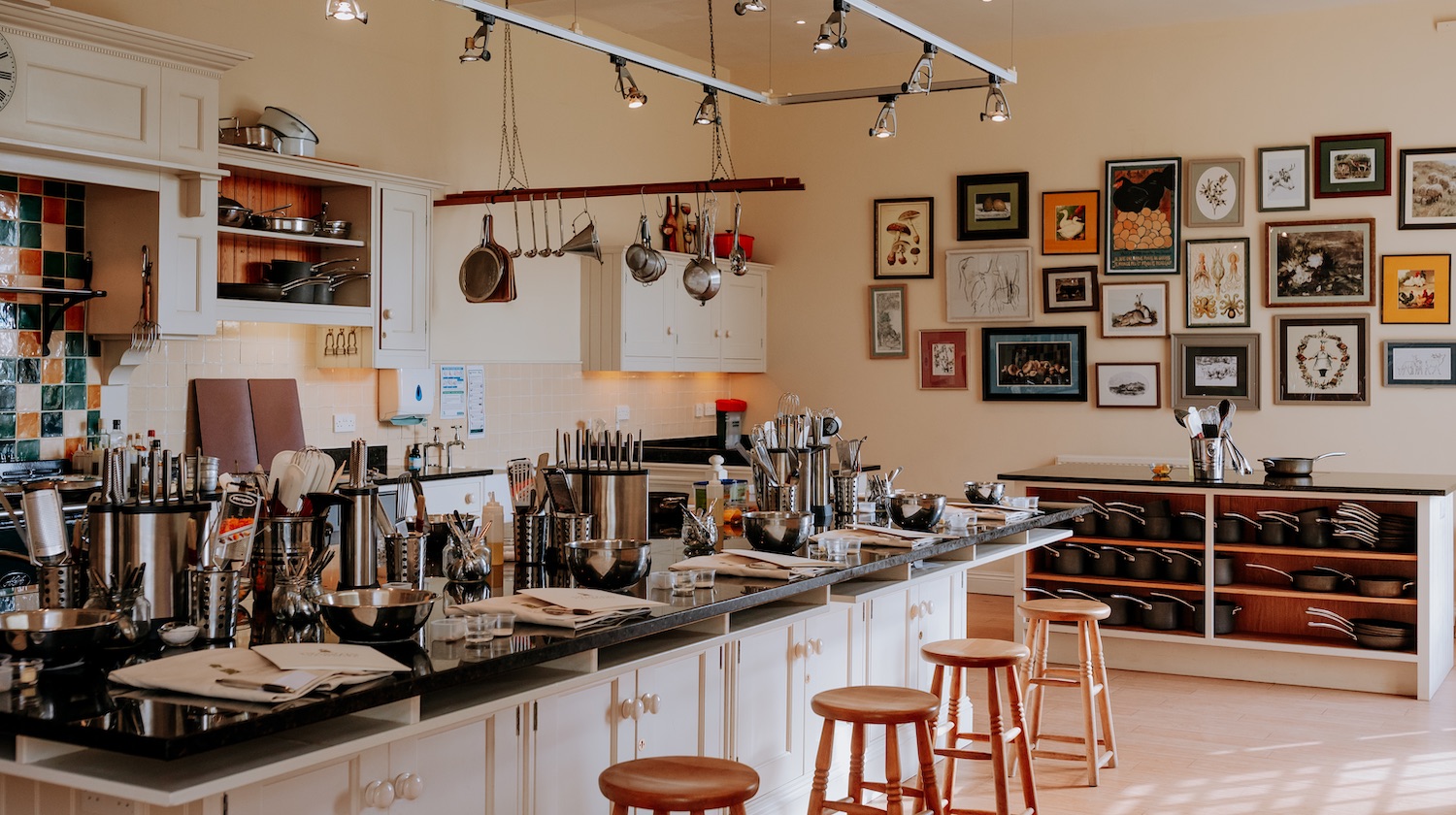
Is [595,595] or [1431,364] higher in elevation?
[1431,364]

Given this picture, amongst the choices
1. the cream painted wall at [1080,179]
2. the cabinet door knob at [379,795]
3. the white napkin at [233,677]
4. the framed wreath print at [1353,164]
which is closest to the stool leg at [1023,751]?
the cabinet door knob at [379,795]

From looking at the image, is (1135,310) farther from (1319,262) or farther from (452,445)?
(452,445)

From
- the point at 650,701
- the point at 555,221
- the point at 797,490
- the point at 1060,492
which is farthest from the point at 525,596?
the point at 555,221

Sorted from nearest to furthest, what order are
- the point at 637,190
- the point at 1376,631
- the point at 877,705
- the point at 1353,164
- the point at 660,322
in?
the point at 877,705
the point at 637,190
the point at 1376,631
the point at 1353,164
the point at 660,322

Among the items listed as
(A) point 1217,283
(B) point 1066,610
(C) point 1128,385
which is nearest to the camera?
(B) point 1066,610

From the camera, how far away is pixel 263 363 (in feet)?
19.7

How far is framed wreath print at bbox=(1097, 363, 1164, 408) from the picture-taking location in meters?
8.18

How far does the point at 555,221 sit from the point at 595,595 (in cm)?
496

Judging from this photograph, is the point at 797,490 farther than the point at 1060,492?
No

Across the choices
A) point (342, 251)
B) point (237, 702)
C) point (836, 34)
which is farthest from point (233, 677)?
point (342, 251)

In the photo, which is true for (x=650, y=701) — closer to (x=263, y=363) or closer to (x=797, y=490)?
(x=797, y=490)

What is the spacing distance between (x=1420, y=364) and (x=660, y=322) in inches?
176

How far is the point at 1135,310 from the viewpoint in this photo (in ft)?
26.9

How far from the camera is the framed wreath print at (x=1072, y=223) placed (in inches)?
328
